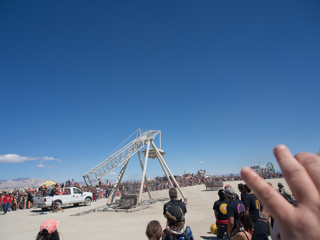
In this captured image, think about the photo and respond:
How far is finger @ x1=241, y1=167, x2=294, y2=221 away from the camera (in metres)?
0.81

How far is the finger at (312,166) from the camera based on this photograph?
751mm

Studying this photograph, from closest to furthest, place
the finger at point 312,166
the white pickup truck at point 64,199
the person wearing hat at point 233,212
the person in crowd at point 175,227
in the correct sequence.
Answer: the finger at point 312,166, the person in crowd at point 175,227, the person wearing hat at point 233,212, the white pickup truck at point 64,199

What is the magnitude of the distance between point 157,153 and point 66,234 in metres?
8.29

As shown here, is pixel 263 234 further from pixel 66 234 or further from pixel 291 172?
pixel 66 234

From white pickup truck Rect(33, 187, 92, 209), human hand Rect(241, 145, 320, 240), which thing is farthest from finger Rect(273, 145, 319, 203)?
white pickup truck Rect(33, 187, 92, 209)

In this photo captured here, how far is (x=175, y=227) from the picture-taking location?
128 inches

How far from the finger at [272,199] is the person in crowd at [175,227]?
8.88 ft

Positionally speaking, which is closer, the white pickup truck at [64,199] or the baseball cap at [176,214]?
the baseball cap at [176,214]

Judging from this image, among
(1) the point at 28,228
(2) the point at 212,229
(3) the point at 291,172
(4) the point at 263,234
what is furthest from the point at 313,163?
(1) the point at 28,228

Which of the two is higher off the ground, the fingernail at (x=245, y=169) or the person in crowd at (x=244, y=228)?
the fingernail at (x=245, y=169)

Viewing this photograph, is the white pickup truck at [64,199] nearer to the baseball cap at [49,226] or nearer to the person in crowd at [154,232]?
the baseball cap at [49,226]

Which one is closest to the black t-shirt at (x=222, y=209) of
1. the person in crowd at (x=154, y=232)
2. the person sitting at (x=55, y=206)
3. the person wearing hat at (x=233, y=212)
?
the person wearing hat at (x=233, y=212)

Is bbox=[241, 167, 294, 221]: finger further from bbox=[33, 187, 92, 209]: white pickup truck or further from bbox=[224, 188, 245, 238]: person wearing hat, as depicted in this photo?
bbox=[33, 187, 92, 209]: white pickup truck

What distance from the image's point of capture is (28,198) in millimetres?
18141
